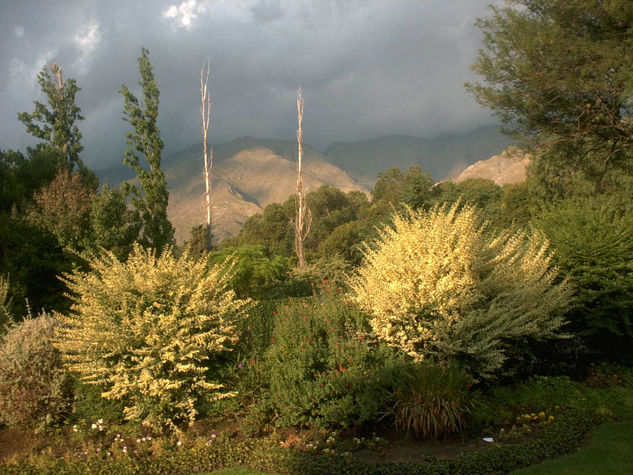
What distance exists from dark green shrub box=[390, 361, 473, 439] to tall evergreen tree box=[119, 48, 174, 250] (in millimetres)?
17632

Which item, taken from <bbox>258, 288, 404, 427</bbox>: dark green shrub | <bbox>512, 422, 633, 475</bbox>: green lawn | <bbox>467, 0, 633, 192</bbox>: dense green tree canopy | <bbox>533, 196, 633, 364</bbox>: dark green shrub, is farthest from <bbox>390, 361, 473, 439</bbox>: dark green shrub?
<bbox>467, 0, 633, 192</bbox>: dense green tree canopy

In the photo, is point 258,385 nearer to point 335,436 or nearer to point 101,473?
point 335,436

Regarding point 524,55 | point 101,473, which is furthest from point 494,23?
point 101,473

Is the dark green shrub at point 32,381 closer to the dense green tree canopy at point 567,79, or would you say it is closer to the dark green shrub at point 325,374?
the dark green shrub at point 325,374

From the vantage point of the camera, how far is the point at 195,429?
7.26 metres

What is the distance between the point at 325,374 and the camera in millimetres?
7340

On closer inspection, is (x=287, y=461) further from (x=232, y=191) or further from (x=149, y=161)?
(x=232, y=191)

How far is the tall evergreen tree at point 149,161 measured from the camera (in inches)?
908

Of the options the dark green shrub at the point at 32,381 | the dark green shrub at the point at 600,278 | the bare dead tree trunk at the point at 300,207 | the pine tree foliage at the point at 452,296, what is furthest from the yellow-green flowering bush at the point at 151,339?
the bare dead tree trunk at the point at 300,207

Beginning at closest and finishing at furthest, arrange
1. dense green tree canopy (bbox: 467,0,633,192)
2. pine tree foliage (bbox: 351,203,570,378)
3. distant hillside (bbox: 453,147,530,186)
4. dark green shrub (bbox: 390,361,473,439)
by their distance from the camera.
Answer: dark green shrub (bbox: 390,361,473,439)
pine tree foliage (bbox: 351,203,570,378)
dense green tree canopy (bbox: 467,0,633,192)
distant hillside (bbox: 453,147,530,186)

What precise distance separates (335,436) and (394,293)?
2.55 meters

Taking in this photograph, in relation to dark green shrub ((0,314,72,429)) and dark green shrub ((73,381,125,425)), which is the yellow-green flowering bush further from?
dark green shrub ((0,314,72,429))

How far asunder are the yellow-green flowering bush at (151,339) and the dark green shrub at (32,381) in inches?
12.3

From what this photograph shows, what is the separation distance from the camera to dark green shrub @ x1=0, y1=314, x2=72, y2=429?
744cm
